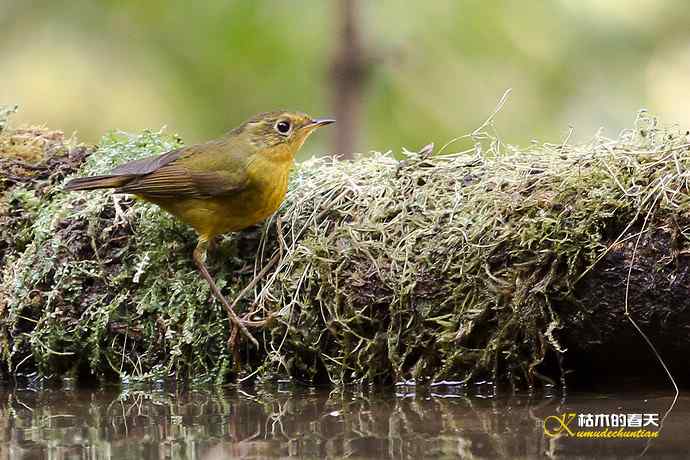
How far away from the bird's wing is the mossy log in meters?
0.27

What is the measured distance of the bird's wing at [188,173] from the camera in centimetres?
461

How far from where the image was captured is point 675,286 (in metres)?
3.66

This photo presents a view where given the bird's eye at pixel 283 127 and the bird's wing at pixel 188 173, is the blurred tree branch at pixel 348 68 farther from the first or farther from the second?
the bird's wing at pixel 188 173

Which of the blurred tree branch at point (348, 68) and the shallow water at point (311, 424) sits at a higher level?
the blurred tree branch at point (348, 68)

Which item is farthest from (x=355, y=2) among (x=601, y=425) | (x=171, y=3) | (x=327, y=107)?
(x=601, y=425)

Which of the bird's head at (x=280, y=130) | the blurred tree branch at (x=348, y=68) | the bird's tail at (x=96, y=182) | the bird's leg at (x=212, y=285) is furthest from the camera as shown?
the blurred tree branch at (x=348, y=68)

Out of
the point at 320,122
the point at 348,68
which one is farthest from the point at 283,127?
the point at 348,68

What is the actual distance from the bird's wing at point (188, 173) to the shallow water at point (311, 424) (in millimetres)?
992

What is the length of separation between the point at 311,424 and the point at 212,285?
1199mm

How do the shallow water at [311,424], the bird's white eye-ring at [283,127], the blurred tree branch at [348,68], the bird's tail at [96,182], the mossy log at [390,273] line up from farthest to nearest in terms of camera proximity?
the blurred tree branch at [348,68] < the bird's white eye-ring at [283,127] < the bird's tail at [96,182] < the mossy log at [390,273] < the shallow water at [311,424]

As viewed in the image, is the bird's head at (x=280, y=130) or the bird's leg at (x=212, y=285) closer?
the bird's leg at (x=212, y=285)

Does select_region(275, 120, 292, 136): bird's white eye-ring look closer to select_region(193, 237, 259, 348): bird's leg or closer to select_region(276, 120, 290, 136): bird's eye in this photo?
select_region(276, 120, 290, 136): bird's eye

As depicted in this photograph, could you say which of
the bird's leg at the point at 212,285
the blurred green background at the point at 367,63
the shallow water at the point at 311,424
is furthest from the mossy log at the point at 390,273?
the blurred green background at the point at 367,63

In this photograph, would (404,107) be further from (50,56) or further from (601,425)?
(601,425)
